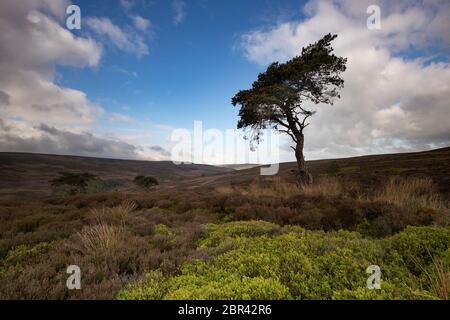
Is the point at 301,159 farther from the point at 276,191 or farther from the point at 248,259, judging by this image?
the point at 248,259

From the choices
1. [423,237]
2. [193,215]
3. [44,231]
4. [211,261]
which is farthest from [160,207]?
[423,237]

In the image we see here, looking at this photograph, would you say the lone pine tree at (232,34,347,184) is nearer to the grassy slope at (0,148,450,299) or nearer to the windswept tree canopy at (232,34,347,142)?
the windswept tree canopy at (232,34,347,142)

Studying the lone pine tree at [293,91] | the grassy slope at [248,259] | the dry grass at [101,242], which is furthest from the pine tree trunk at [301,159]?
the dry grass at [101,242]

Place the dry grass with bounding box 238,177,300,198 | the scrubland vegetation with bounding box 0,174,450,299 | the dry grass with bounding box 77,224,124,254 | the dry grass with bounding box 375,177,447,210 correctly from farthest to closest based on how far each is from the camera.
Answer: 1. the dry grass with bounding box 238,177,300,198
2. the dry grass with bounding box 375,177,447,210
3. the dry grass with bounding box 77,224,124,254
4. the scrubland vegetation with bounding box 0,174,450,299

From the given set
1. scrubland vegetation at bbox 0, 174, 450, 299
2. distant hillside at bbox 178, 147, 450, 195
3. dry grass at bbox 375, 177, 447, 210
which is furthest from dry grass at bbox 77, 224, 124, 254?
distant hillside at bbox 178, 147, 450, 195

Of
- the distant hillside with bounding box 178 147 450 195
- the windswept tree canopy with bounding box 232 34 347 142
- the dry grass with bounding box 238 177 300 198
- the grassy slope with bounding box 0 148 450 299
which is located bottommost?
the grassy slope with bounding box 0 148 450 299

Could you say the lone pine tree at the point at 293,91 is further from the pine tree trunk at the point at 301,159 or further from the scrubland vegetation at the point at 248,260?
the scrubland vegetation at the point at 248,260

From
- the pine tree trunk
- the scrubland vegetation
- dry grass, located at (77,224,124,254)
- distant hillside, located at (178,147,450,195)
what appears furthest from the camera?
distant hillside, located at (178,147,450,195)

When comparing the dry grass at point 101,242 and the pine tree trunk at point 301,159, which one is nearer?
the dry grass at point 101,242

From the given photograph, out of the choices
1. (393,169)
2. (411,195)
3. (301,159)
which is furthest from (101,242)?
(393,169)

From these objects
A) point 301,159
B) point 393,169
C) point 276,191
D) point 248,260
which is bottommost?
point 248,260

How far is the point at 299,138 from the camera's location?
15930mm

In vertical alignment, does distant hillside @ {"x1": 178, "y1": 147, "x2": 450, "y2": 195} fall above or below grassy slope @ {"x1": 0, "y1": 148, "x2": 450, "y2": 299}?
above

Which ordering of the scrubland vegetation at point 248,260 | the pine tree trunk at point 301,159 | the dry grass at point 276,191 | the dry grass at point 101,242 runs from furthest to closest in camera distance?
the pine tree trunk at point 301,159
the dry grass at point 276,191
the dry grass at point 101,242
the scrubland vegetation at point 248,260
